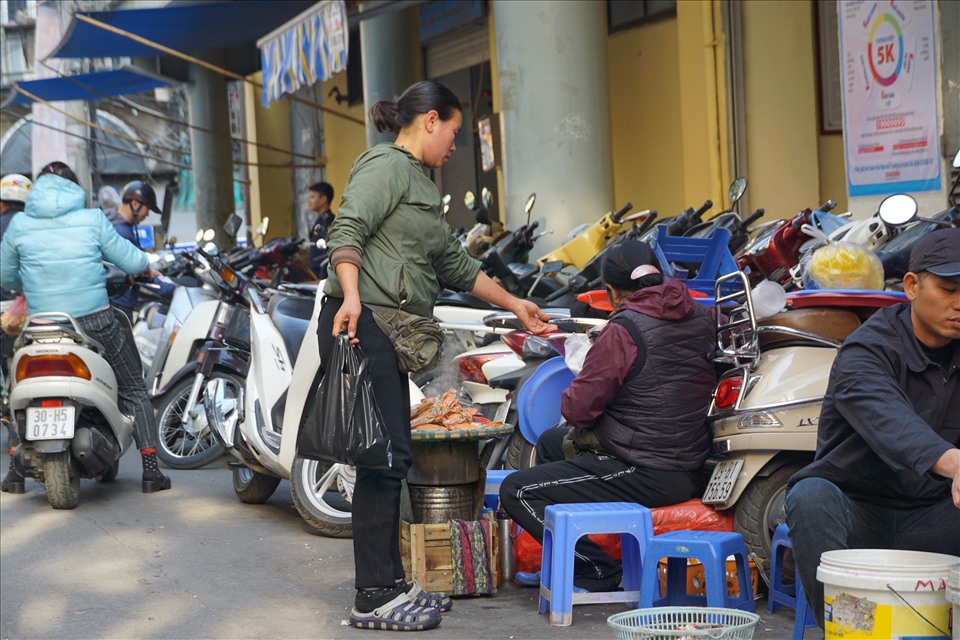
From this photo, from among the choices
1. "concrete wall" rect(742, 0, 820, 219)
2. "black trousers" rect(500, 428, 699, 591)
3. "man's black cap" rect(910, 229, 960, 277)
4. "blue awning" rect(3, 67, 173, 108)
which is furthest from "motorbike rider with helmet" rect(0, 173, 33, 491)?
"blue awning" rect(3, 67, 173, 108)

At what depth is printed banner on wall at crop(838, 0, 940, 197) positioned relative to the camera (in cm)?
724

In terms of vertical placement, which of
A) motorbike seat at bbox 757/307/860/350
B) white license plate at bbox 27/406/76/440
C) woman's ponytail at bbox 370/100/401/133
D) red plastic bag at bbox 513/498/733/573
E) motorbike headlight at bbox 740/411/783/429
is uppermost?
woman's ponytail at bbox 370/100/401/133

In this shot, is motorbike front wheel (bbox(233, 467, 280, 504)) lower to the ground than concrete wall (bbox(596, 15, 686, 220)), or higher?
lower

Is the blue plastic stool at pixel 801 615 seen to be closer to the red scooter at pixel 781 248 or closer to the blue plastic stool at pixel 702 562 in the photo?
the blue plastic stool at pixel 702 562

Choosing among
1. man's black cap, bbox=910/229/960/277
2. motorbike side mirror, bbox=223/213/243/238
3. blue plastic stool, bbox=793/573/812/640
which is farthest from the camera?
motorbike side mirror, bbox=223/213/243/238

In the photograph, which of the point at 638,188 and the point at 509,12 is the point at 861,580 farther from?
the point at 638,188

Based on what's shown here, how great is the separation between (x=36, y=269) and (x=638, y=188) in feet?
22.8

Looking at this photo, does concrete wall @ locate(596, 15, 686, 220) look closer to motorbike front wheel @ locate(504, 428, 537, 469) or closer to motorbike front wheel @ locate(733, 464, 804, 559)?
motorbike front wheel @ locate(504, 428, 537, 469)

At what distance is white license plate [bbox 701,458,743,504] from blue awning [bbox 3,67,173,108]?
1489cm

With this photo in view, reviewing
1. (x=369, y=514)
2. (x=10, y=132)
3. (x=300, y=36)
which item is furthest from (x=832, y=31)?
(x=10, y=132)

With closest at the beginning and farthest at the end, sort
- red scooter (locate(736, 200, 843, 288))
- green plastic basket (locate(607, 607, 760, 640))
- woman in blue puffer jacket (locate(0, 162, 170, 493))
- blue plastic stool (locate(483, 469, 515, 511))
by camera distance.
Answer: green plastic basket (locate(607, 607, 760, 640))
blue plastic stool (locate(483, 469, 515, 511))
red scooter (locate(736, 200, 843, 288))
woman in blue puffer jacket (locate(0, 162, 170, 493))

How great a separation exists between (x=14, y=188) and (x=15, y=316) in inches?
35.6

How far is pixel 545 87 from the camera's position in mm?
10250

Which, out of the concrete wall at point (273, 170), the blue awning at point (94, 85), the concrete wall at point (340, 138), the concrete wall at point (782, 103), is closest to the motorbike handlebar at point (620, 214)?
the concrete wall at point (782, 103)
